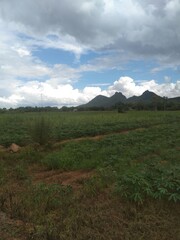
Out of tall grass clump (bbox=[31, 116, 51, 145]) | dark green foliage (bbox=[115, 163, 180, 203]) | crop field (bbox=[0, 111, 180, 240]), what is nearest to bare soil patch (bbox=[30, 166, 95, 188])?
crop field (bbox=[0, 111, 180, 240])

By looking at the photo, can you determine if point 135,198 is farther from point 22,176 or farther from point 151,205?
point 22,176

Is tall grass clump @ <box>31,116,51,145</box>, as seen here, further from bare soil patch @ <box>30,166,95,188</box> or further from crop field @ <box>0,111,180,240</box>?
crop field @ <box>0,111,180,240</box>

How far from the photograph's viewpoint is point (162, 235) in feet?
13.7

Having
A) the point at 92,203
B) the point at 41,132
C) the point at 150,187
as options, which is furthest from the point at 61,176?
the point at 41,132

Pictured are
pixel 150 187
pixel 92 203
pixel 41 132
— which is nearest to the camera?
pixel 92 203

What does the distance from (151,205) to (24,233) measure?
2.21 metres

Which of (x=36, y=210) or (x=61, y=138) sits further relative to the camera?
(x=61, y=138)

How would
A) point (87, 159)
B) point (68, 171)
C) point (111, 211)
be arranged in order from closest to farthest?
point (111, 211) < point (68, 171) < point (87, 159)

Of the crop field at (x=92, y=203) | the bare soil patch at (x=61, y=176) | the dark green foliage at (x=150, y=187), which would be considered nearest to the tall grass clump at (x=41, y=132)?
the bare soil patch at (x=61, y=176)

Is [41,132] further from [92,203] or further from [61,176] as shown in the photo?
[92,203]

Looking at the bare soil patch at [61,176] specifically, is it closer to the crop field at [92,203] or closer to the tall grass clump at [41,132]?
the crop field at [92,203]

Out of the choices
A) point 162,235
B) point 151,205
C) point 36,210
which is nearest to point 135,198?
point 151,205

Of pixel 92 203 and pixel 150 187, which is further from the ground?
pixel 150 187

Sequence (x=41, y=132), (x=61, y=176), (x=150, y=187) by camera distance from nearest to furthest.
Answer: (x=150, y=187) < (x=61, y=176) < (x=41, y=132)
